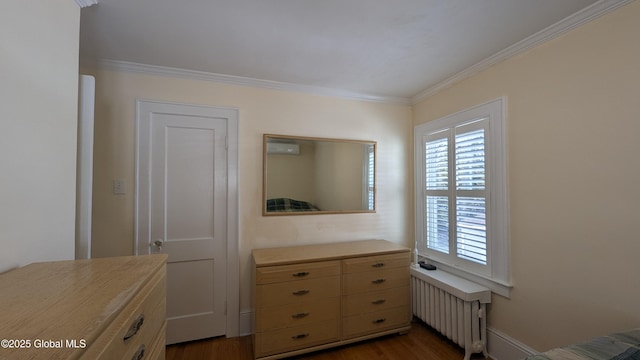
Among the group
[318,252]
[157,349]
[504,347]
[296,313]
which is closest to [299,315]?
[296,313]

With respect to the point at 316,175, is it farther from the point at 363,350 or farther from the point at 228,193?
the point at 363,350

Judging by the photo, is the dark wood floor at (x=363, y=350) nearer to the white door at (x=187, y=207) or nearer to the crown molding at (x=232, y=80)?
the white door at (x=187, y=207)

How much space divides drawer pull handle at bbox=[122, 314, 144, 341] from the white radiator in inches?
81.2

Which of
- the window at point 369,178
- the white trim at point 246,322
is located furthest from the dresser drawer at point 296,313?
the window at point 369,178

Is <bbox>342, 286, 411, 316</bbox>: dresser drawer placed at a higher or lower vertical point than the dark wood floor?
higher

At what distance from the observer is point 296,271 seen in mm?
2000

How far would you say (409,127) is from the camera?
2982mm

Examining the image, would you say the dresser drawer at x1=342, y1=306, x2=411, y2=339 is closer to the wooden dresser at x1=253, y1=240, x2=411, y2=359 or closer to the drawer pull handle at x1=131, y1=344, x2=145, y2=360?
the wooden dresser at x1=253, y1=240, x2=411, y2=359

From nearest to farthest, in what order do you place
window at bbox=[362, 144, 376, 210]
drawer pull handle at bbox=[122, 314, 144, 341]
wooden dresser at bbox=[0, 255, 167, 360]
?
wooden dresser at bbox=[0, 255, 167, 360] < drawer pull handle at bbox=[122, 314, 144, 341] < window at bbox=[362, 144, 376, 210]

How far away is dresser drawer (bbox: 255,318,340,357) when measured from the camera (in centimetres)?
190

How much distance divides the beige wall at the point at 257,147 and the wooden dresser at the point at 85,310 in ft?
4.21

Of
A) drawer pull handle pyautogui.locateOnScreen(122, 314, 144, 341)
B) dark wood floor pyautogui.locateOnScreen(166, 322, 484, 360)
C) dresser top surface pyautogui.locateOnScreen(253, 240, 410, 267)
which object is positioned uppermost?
drawer pull handle pyautogui.locateOnScreen(122, 314, 144, 341)

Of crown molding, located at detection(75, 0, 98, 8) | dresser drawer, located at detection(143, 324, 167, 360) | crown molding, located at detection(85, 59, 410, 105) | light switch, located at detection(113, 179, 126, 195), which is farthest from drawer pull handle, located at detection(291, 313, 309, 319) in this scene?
crown molding, located at detection(75, 0, 98, 8)

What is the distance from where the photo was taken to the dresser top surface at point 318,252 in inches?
79.5
